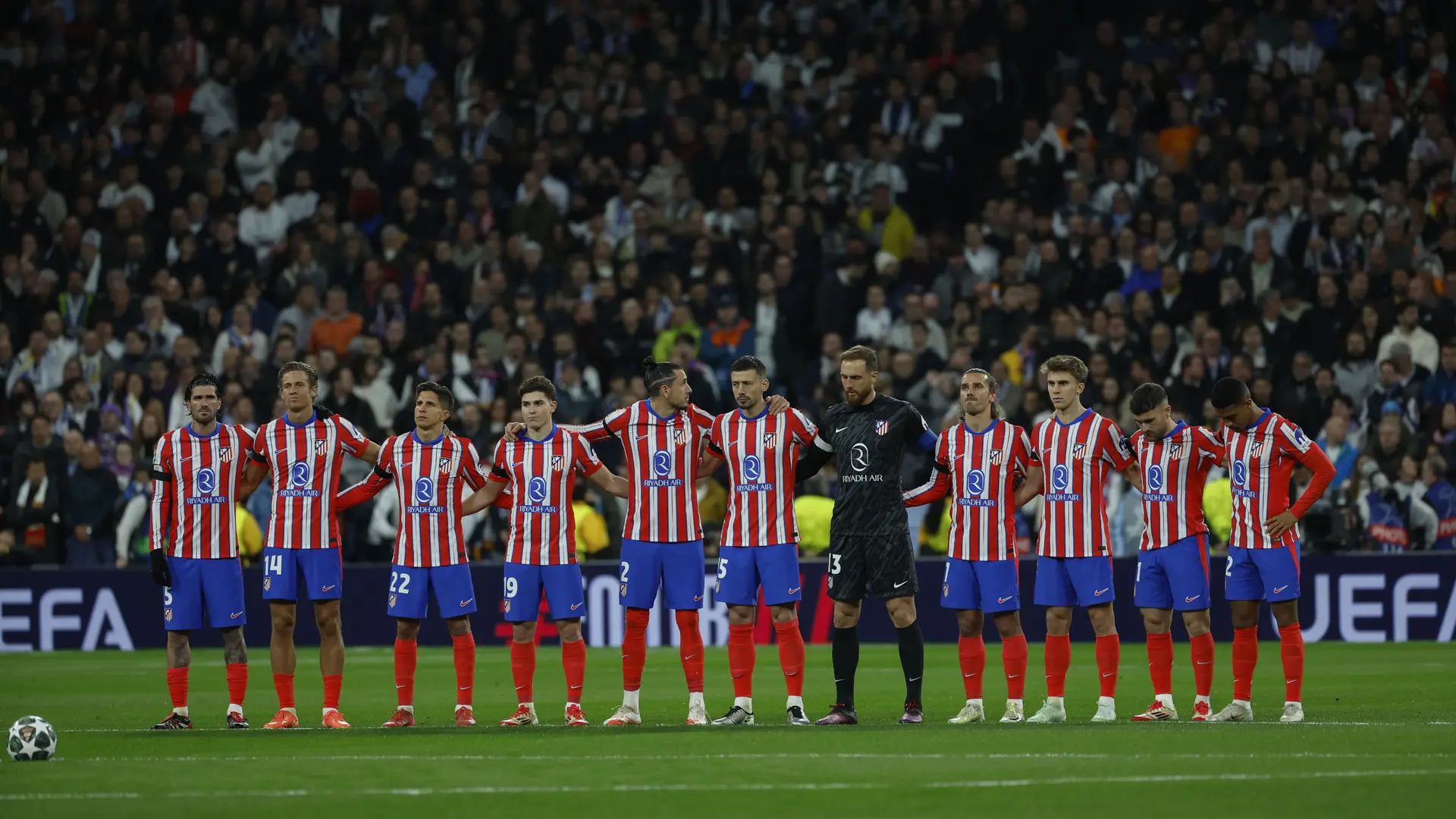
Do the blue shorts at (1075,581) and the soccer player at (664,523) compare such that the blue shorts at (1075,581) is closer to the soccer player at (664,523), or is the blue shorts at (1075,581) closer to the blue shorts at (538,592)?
the soccer player at (664,523)

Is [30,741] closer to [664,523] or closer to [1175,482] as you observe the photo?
[664,523]

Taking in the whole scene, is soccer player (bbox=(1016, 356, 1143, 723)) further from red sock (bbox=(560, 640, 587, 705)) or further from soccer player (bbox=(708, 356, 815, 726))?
red sock (bbox=(560, 640, 587, 705))

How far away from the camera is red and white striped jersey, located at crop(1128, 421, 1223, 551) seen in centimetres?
1308

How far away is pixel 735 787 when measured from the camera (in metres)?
9.70

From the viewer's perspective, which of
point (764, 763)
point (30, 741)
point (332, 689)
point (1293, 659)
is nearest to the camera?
point (764, 763)

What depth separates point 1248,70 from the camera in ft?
86.5

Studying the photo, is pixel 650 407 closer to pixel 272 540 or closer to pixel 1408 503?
pixel 272 540

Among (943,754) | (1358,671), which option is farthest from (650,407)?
(1358,671)

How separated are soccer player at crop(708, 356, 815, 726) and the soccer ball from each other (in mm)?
4215

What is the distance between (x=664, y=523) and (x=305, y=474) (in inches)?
97.2

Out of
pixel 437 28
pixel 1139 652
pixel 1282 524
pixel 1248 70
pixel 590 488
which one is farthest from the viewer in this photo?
pixel 437 28

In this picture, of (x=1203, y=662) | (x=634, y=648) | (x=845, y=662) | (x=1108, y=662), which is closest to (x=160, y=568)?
(x=634, y=648)

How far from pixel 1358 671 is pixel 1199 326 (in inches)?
242

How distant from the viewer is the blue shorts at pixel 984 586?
13.0 m
